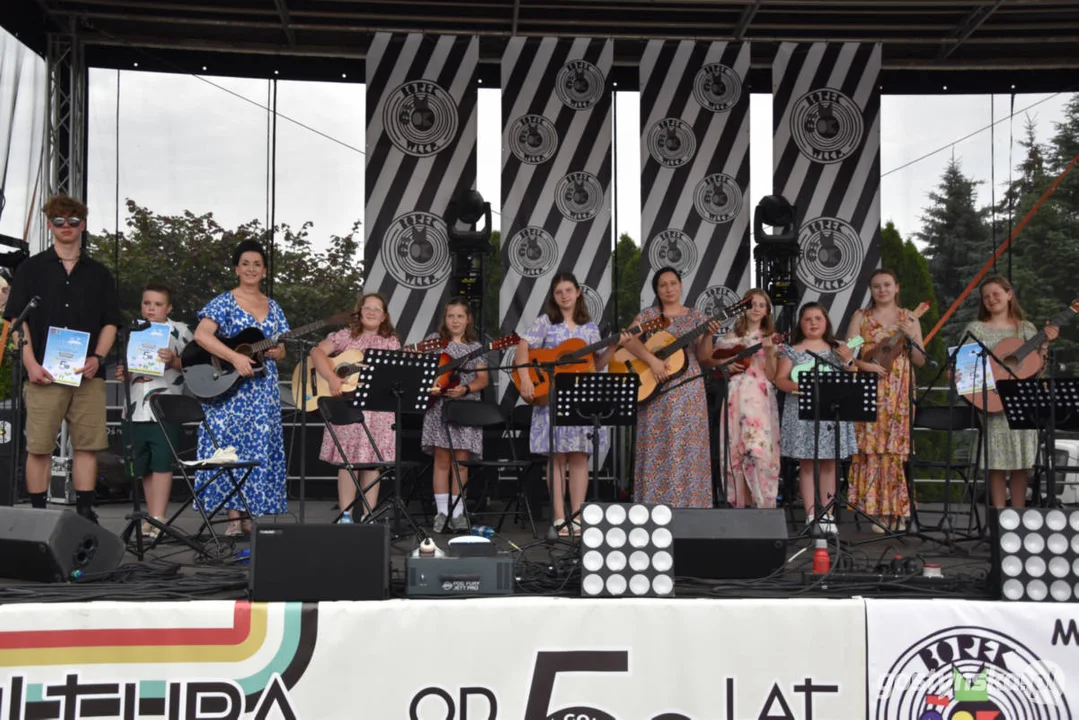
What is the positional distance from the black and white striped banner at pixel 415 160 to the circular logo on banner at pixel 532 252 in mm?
569

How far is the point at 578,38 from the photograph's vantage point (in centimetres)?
854

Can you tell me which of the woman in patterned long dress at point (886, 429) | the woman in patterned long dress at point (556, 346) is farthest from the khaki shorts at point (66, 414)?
the woman in patterned long dress at point (886, 429)

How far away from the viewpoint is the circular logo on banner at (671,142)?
861 cm

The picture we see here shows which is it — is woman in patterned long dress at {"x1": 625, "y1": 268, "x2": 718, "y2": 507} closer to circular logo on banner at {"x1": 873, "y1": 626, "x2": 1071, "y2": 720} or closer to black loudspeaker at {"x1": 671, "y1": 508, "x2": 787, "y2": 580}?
black loudspeaker at {"x1": 671, "y1": 508, "x2": 787, "y2": 580}

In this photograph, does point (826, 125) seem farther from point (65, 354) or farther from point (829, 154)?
point (65, 354)

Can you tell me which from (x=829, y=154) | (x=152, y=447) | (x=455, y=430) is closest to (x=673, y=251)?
(x=829, y=154)

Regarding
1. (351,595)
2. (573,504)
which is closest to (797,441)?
(573,504)

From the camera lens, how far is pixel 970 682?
11.4 ft

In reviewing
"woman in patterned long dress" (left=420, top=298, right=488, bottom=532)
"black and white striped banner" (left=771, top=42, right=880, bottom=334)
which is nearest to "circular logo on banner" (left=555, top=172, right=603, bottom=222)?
"black and white striped banner" (left=771, top=42, right=880, bottom=334)

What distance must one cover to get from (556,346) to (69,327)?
9.01 ft

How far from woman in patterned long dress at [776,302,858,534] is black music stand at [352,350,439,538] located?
8.15 feet

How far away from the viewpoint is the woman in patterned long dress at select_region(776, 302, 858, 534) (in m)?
6.35

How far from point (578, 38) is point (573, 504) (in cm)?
423

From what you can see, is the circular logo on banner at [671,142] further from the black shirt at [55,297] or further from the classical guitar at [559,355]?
the black shirt at [55,297]
